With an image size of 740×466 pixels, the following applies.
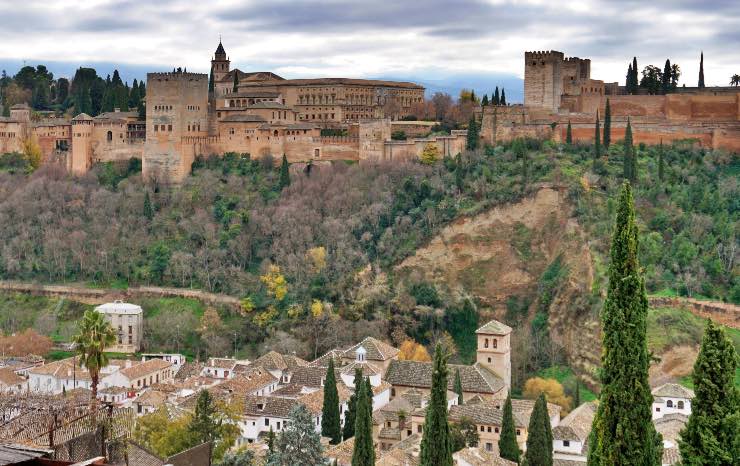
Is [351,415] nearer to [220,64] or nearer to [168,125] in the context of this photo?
[168,125]

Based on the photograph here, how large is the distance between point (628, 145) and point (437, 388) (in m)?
26.7

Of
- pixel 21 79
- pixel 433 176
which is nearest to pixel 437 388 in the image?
pixel 433 176

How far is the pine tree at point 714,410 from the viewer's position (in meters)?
15.4

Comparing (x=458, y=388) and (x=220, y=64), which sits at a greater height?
(x=220, y=64)

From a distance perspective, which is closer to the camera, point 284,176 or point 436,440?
point 436,440

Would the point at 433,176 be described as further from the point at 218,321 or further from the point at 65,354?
the point at 65,354

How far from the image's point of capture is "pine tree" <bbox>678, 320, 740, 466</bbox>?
1544 cm

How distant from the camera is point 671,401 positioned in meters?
35.3

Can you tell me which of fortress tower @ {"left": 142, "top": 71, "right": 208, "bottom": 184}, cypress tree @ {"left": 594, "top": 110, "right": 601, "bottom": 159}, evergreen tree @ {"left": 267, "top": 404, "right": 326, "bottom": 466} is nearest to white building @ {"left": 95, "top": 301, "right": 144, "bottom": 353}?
fortress tower @ {"left": 142, "top": 71, "right": 208, "bottom": 184}

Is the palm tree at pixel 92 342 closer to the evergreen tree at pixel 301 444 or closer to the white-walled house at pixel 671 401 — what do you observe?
the evergreen tree at pixel 301 444

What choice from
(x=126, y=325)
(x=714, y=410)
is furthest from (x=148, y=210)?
(x=714, y=410)

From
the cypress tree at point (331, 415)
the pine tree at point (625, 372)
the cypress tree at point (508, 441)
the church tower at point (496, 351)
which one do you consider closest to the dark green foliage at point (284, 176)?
the church tower at point (496, 351)

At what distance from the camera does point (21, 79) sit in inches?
3187

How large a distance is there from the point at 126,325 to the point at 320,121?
17.6 m
